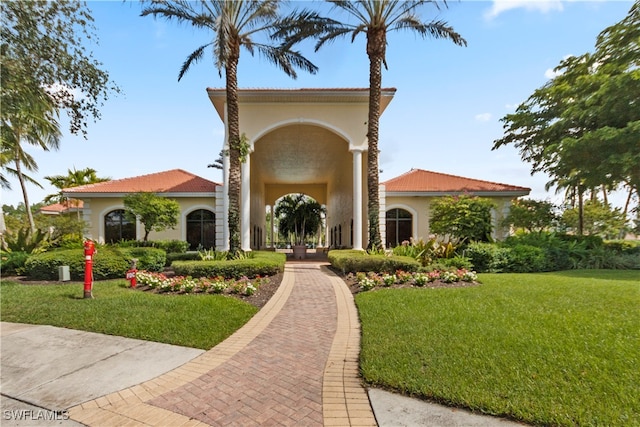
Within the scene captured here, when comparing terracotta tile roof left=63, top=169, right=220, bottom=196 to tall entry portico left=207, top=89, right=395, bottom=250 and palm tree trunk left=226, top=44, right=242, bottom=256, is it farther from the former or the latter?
palm tree trunk left=226, top=44, right=242, bottom=256

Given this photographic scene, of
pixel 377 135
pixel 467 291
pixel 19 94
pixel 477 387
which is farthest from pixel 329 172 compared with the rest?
pixel 477 387

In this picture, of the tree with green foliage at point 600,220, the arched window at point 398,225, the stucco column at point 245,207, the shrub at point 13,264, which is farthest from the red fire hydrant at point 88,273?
the tree with green foliage at point 600,220

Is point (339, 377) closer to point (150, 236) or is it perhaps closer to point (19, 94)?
point (19, 94)

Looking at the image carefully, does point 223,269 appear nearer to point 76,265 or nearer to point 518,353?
point 76,265

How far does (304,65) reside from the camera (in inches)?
581

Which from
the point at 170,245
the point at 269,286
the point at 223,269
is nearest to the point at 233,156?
the point at 223,269

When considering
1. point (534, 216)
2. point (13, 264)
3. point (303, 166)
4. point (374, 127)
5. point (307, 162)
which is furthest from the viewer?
point (303, 166)

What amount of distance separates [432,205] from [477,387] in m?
10.7

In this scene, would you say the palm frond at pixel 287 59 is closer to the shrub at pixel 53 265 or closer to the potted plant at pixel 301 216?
the shrub at pixel 53 265

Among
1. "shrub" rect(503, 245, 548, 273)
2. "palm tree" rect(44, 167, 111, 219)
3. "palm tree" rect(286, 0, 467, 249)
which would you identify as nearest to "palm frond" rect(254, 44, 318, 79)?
"palm tree" rect(286, 0, 467, 249)

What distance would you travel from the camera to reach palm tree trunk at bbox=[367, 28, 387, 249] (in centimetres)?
1295

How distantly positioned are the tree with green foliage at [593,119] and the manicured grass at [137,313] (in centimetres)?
1585

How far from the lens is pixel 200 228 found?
1938cm

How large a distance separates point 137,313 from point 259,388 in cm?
394
